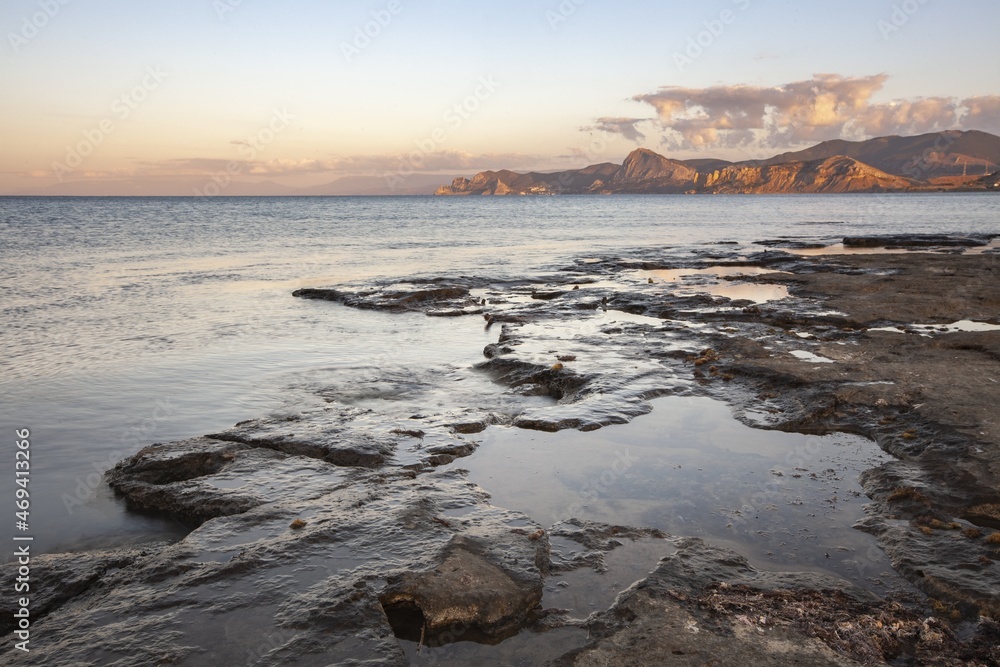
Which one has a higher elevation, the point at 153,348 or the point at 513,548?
the point at 513,548

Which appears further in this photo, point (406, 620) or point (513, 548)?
point (513, 548)

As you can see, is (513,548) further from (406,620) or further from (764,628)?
(764,628)

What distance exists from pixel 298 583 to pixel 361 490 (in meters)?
1.64

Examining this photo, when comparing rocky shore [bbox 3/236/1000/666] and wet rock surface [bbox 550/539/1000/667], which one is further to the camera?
rocky shore [bbox 3/236/1000/666]

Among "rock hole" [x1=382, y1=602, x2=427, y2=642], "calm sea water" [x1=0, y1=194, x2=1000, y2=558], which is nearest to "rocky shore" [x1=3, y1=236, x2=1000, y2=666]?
"rock hole" [x1=382, y1=602, x2=427, y2=642]

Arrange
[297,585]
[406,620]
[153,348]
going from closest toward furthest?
[406,620] → [297,585] → [153,348]

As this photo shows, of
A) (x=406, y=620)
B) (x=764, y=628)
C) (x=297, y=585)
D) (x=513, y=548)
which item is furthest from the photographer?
(x=513, y=548)

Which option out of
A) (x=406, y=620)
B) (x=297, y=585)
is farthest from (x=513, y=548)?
(x=297, y=585)

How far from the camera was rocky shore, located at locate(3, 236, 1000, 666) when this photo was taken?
410 centimetres

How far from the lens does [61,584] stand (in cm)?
485

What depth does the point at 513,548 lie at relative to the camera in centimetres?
518

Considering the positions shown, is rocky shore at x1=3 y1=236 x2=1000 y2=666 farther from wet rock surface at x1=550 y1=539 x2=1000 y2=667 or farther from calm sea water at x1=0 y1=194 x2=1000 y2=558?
calm sea water at x1=0 y1=194 x2=1000 y2=558

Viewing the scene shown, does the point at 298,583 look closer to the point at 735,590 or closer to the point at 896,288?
the point at 735,590

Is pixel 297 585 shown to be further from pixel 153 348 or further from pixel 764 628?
pixel 153 348
